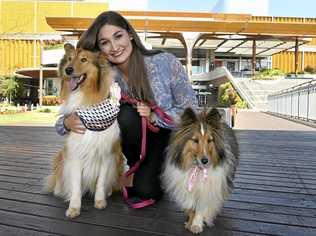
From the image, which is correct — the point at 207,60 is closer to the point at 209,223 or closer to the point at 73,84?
the point at 73,84

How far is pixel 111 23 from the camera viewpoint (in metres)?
3.44

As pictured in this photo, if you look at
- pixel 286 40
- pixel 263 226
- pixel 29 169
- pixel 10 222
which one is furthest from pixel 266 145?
pixel 286 40

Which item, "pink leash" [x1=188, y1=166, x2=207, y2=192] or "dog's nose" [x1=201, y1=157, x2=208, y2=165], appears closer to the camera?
"dog's nose" [x1=201, y1=157, x2=208, y2=165]

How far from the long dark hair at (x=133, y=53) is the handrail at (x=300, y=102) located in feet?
37.7

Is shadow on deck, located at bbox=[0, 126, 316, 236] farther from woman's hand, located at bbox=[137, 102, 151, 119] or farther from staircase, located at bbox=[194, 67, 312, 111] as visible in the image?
staircase, located at bbox=[194, 67, 312, 111]

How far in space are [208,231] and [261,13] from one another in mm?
56219

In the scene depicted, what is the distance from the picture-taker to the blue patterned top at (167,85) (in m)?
3.57

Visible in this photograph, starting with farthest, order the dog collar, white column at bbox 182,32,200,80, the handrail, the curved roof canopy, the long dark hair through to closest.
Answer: white column at bbox 182,32,200,80, the curved roof canopy, the handrail, the long dark hair, the dog collar

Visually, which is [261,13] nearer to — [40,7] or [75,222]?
[40,7]

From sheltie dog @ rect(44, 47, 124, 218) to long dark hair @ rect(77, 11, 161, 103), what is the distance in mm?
304

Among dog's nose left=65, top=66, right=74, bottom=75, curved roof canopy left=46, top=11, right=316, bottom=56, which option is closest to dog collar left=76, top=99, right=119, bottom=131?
dog's nose left=65, top=66, right=74, bottom=75

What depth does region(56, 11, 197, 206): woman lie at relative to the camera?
3451mm

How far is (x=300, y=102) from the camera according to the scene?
16406mm

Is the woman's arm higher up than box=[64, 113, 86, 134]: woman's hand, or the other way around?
the woman's arm
